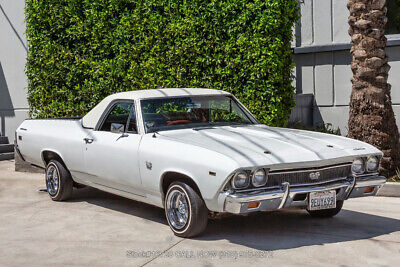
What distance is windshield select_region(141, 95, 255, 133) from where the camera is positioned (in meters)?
6.93

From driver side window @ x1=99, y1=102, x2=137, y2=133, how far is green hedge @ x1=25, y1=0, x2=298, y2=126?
2.41m

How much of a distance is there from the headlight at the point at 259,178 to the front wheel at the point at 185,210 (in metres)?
→ 0.60

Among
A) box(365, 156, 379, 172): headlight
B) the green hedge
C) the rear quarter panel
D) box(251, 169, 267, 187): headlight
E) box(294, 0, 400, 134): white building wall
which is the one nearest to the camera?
box(251, 169, 267, 187): headlight

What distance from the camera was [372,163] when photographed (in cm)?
638

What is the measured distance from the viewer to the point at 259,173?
565 cm

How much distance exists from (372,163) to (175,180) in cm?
212

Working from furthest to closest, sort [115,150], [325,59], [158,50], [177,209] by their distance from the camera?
[325,59] < [158,50] < [115,150] < [177,209]

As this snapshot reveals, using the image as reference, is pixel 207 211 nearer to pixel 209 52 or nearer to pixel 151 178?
pixel 151 178

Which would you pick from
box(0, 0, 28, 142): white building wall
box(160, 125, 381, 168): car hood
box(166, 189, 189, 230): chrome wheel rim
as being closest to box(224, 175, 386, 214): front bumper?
box(160, 125, 381, 168): car hood

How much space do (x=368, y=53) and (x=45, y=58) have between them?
5984mm

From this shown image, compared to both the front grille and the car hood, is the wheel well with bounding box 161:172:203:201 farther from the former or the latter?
the front grille

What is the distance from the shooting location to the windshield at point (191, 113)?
6930 millimetres

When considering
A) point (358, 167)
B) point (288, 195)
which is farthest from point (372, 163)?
point (288, 195)

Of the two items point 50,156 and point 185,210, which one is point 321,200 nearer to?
point 185,210
